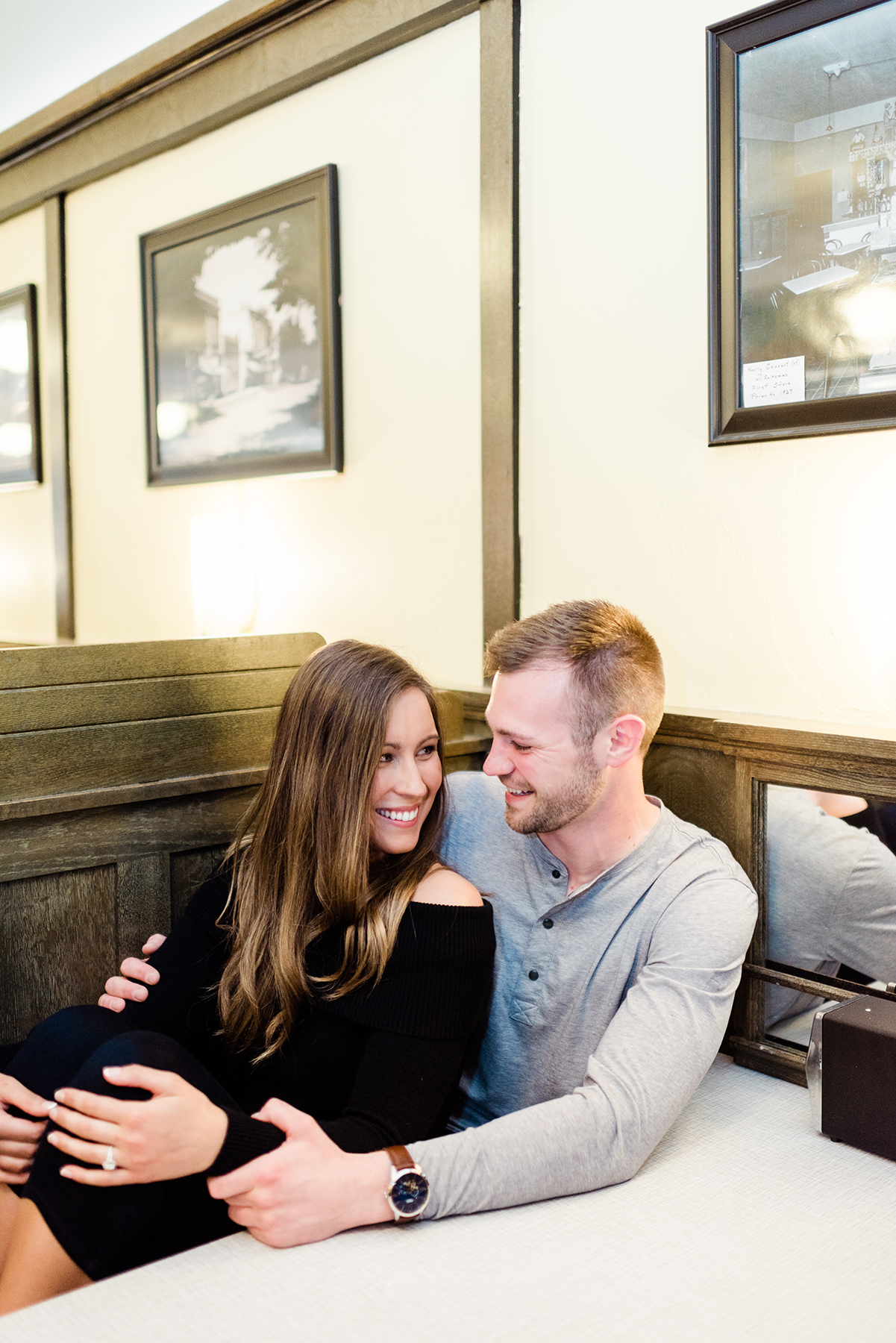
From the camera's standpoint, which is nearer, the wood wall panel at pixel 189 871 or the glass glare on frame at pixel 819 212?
the glass glare on frame at pixel 819 212

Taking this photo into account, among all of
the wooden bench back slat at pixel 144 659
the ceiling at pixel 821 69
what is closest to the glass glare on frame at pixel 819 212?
the ceiling at pixel 821 69

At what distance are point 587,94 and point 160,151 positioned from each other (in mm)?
1592

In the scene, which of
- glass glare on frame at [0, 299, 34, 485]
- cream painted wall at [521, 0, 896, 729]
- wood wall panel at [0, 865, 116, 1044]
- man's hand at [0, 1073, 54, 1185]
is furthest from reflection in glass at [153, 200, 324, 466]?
man's hand at [0, 1073, 54, 1185]

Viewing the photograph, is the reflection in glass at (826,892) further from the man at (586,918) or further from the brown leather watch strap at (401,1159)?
the brown leather watch strap at (401,1159)

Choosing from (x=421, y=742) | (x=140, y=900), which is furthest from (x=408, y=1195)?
(x=140, y=900)

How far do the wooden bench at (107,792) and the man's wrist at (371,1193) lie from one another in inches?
28.6

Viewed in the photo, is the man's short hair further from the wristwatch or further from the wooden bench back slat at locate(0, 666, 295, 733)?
the wristwatch

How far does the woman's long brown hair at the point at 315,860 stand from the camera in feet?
5.13

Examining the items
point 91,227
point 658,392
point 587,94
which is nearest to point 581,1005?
point 658,392

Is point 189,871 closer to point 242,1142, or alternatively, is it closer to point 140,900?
point 140,900

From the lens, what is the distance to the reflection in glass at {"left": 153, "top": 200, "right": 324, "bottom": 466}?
107 inches

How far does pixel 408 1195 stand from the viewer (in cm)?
126

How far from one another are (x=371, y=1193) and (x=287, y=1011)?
350 millimetres

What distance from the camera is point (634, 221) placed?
6.61 ft
